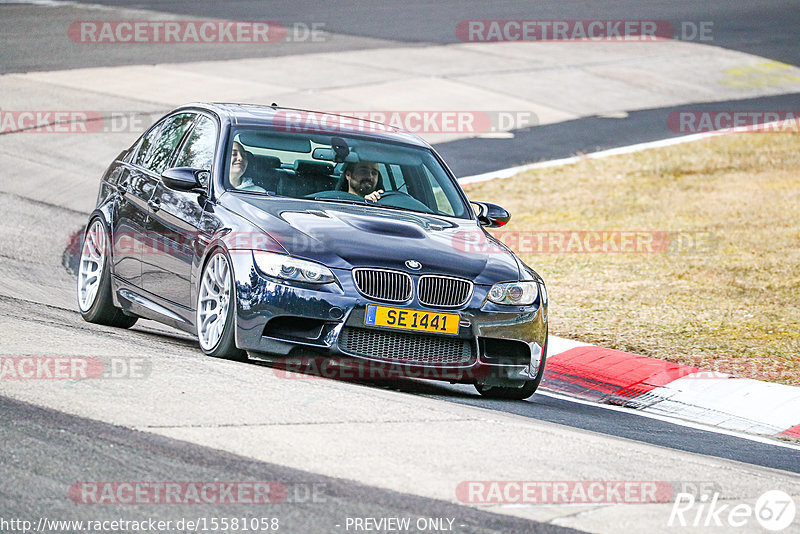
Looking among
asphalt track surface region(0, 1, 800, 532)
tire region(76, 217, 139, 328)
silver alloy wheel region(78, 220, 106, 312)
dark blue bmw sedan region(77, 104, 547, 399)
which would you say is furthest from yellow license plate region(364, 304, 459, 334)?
silver alloy wheel region(78, 220, 106, 312)

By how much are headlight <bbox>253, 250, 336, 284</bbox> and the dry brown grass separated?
3.91 m

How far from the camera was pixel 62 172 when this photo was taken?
56.7 feet

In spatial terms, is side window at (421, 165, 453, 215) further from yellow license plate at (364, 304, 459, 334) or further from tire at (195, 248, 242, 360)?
tire at (195, 248, 242, 360)

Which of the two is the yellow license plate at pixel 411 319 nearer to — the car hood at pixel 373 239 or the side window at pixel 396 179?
the car hood at pixel 373 239

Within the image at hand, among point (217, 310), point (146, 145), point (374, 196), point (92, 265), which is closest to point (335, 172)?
point (374, 196)

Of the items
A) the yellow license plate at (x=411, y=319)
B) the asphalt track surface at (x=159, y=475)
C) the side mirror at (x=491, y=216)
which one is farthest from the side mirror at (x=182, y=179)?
the asphalt track surface at (x=159, y=475)

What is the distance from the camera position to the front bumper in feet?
24.7

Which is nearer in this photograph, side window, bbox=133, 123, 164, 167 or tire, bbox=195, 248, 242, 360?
tire, bbox=195, 248, 242, 360

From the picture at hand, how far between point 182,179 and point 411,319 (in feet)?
6.21

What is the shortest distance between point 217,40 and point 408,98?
696cm

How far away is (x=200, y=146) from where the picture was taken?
908cm

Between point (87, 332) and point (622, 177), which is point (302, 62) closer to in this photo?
point (622, 177)

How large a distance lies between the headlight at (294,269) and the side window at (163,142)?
2.09 meters

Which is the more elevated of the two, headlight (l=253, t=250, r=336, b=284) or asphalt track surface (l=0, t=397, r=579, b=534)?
headlight (l=253, t=250, r=336, b=284)
